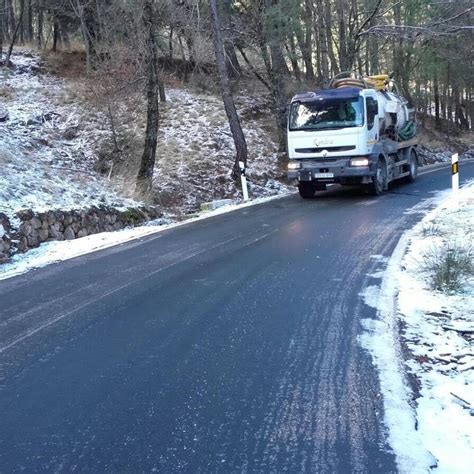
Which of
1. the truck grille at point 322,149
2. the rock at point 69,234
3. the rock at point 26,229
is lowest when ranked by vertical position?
the rock at point 69,234

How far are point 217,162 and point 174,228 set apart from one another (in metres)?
9.03

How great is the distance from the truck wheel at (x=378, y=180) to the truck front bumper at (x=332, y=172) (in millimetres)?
333

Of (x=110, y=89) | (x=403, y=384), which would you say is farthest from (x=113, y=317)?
(x=110, y=89)

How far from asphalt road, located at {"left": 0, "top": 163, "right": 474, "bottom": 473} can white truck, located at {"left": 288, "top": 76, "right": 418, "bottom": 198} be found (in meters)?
6.16

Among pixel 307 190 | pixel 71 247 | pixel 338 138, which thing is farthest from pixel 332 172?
pixel 71 247

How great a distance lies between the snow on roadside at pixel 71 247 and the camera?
9.04m

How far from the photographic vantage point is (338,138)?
14805 mm

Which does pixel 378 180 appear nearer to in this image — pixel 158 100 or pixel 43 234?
pixel 43 234

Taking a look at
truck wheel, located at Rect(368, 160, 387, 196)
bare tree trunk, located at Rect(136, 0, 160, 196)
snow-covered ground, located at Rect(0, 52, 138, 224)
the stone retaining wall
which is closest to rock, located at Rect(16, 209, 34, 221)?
the stone retaining wall

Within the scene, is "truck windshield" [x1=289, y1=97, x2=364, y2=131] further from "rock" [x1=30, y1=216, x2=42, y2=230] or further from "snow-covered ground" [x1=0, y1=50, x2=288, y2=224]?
"rock" [x1=30, y1=216, x2=42, y2=230]

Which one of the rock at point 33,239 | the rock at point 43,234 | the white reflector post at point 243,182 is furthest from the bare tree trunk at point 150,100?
the rock at point 33,239

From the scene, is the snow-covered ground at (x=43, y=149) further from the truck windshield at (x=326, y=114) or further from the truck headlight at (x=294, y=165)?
the truck windshield at (x=326, y=114)

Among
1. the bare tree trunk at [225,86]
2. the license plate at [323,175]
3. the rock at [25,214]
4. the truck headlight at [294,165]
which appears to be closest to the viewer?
the rock at [25,214]

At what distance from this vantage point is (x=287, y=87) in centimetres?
2942
